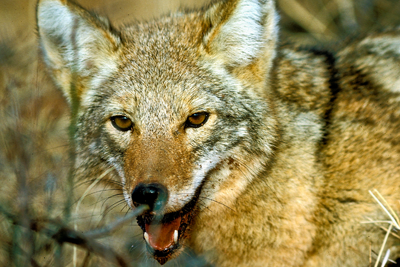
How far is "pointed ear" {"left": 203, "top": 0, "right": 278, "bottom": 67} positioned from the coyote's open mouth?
1117mm

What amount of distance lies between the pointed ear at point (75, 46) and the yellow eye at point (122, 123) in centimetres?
42

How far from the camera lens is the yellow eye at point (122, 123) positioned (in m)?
2.99

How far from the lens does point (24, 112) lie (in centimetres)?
333

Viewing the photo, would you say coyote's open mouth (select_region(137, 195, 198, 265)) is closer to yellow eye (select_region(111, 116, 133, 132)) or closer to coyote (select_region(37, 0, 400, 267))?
coyote (select_region(37, 0, 400, 267))

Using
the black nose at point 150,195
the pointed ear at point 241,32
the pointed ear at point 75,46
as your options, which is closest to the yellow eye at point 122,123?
the pointed ear at point 75,46

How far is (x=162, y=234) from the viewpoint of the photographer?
287 centimetres

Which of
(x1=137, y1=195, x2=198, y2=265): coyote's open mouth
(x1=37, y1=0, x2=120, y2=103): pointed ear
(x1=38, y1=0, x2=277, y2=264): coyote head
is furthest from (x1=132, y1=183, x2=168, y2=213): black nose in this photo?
(x1=37, y1=0, x2=120, y2=103): pointed ear

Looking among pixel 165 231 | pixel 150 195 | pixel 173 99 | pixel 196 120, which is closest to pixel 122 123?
pixel 173 99

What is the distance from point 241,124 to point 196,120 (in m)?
0.35

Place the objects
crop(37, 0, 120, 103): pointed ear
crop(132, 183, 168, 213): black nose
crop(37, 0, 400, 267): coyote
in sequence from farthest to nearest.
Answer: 1. crop(37, 0, 120, 103): pointed ear
2. crop(37, 0, 400, 267): coyote
3. crop(132, 183, 168, 213): black nose

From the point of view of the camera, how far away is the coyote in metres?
2.94

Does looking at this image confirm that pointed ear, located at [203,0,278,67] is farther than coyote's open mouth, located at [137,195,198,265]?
Yes

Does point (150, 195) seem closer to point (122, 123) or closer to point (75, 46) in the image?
point (122, 123)

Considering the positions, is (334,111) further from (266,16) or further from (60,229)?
(60,229)
